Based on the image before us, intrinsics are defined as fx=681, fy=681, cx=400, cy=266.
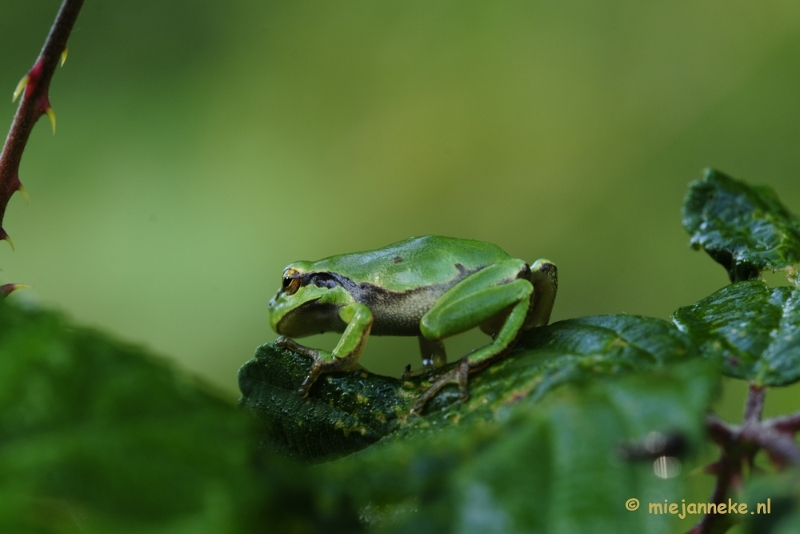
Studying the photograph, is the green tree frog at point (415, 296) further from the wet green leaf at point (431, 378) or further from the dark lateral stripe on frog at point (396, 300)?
the wet green leaf at point (431, 378)

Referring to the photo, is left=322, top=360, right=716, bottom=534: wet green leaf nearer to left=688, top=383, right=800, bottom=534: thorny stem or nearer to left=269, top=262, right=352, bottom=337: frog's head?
left=688, top=383, right=800, bottom=534: thorny stem

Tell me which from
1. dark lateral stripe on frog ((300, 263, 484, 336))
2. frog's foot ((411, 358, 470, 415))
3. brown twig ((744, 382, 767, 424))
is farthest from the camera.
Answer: dark lateral stripe on frog ((300, 263, 484, 336))

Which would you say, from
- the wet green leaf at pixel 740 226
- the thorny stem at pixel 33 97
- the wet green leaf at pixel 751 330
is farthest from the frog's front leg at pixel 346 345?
the wet green leaf at pixel 740 226

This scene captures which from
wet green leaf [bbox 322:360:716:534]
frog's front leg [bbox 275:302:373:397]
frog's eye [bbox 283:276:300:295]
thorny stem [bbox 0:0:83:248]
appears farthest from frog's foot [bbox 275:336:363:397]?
wet green leaf [bbox 322:360:716:534]

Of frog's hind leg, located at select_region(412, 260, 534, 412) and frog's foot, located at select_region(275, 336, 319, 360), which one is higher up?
frog's hind leg, located at select_region(412, 260, 534, 412)

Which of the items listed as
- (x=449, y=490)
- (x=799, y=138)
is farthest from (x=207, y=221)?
(x=449, y=490)

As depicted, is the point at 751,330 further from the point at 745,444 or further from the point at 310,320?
the point at 310,320

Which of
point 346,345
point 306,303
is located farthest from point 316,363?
point 306,303
